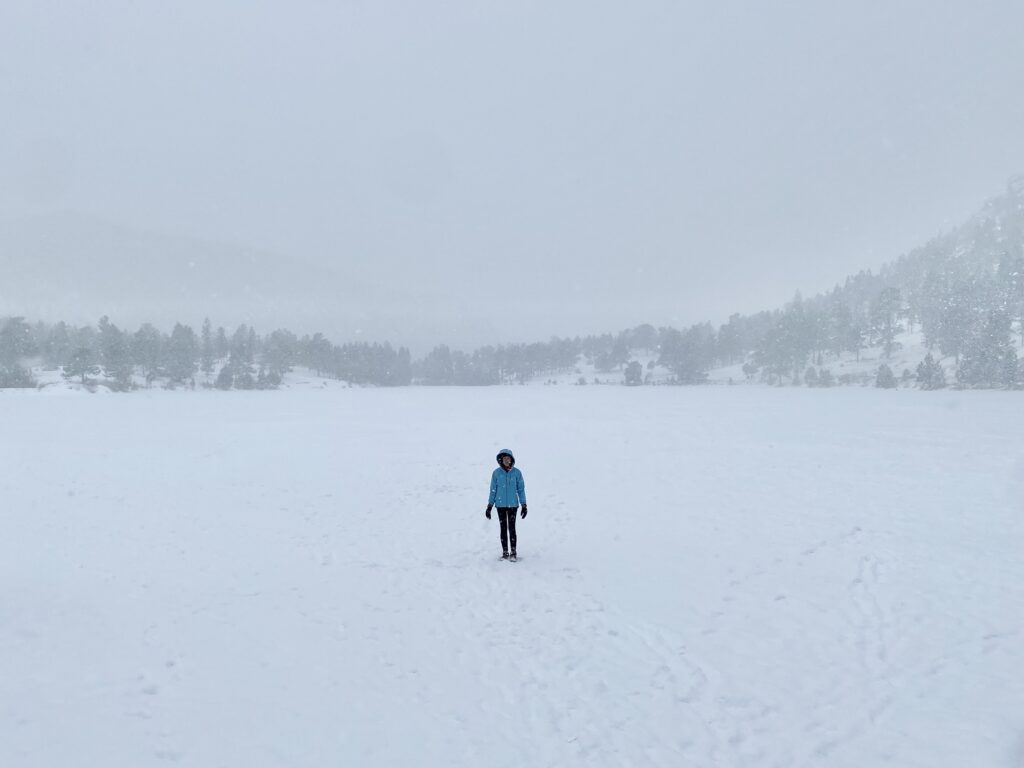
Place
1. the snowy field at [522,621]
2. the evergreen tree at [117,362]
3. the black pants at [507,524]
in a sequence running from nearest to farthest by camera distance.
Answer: the snowy field at [522,621]
the black pants at [507,524]
the evergreen tree at [117,362]

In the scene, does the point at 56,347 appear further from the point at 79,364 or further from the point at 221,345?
the point at 221,345

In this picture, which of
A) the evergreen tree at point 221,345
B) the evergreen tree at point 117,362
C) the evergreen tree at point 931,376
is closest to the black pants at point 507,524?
the evergreen tree at point 931,376

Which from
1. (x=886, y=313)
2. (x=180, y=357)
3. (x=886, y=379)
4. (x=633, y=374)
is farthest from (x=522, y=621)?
(x=633, y=374)

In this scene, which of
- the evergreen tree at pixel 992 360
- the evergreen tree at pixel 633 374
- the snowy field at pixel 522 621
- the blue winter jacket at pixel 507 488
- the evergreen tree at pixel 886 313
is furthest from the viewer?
the evergreen tree at pixel 633 374

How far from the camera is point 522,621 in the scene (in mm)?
11078

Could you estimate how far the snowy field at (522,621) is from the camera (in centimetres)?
723

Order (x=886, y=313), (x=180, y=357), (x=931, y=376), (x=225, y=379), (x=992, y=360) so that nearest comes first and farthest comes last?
(x=992, y=360), (x=931, y=376), (x=180, y=357), (x=886, y=313), (x=225, y=379)

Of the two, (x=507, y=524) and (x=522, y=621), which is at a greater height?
(x=507, y=524)

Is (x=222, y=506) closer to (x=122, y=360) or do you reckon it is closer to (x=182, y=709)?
(x=182, y=709)

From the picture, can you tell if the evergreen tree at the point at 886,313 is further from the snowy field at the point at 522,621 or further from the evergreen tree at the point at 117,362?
the evergreen tree at the point at 117,362

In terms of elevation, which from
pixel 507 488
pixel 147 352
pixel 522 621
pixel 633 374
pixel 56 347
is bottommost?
pixel 522 621

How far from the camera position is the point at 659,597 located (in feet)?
39.7

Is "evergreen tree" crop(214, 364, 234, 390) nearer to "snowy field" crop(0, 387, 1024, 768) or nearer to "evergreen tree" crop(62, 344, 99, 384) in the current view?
"evergreen tree" crop(62, 344, 99, 384)

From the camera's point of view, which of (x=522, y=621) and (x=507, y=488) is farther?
(x=507, y=488)
